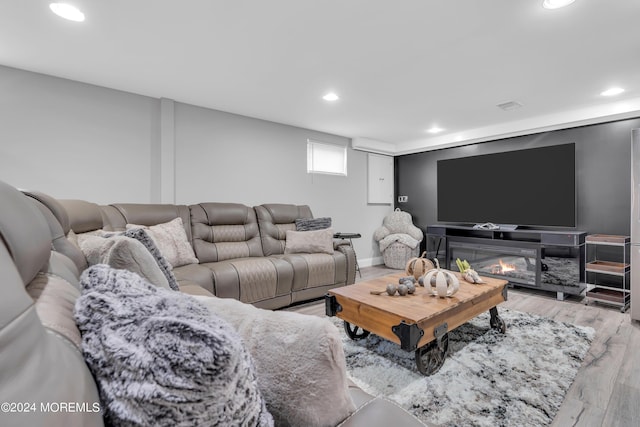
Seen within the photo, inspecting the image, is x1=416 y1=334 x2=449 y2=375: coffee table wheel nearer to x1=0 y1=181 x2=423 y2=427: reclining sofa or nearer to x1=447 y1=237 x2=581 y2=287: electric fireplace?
x1=0 y1=181 x2=423 y2=427: reclining sofa

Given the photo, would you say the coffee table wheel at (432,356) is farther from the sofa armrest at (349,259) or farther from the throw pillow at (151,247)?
the sofa armrest at (349,259)

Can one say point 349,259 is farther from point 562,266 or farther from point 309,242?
point 562,266

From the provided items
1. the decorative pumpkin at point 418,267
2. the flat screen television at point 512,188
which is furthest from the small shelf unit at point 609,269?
the decorative pumpkin at point 418,267

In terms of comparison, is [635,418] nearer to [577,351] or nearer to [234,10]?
[577,351]

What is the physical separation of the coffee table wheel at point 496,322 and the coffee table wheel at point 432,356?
0.79 m

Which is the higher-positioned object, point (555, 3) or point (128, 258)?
point (555, 3)

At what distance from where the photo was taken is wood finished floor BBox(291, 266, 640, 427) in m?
1.55

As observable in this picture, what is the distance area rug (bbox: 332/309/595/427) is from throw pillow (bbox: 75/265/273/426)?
146 cm

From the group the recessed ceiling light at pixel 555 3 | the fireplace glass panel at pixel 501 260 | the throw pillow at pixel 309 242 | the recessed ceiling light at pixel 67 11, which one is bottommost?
the fireplace glass panel at pixel 501 260

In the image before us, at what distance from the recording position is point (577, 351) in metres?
2.21

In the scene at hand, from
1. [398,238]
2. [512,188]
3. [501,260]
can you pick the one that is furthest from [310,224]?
[512,188]

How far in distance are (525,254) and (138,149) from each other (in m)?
4.96

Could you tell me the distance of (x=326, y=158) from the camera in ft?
16.5

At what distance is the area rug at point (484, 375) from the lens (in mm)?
1574
